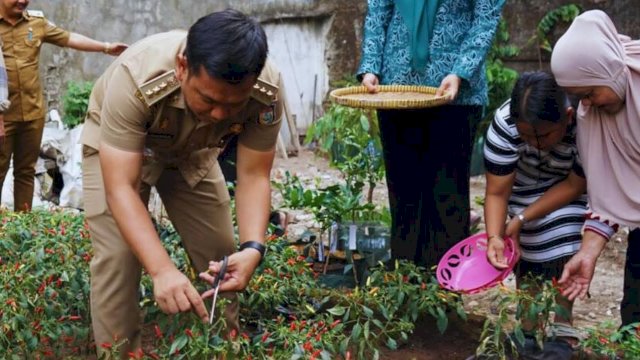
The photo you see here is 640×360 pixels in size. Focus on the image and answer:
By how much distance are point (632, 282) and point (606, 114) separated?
71 centimetres

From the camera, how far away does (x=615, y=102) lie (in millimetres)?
3215

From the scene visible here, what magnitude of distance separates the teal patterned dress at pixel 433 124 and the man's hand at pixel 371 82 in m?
0.03

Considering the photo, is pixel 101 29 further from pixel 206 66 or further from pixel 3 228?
pixel 206 66

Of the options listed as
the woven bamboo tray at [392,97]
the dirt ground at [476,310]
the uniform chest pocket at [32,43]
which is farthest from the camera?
the uniform chest pocket at [32,43]

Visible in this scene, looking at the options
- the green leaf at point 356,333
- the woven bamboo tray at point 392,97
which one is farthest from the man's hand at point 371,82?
the green leaf at point 356,333

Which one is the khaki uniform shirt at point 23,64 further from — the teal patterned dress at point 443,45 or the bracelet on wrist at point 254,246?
the bracelet on wrist at point 254,246

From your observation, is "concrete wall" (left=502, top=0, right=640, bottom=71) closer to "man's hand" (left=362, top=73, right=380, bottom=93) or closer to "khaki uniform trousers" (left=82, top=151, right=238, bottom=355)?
"man's hand" (left=362, top=73, right=380, bottom=93)

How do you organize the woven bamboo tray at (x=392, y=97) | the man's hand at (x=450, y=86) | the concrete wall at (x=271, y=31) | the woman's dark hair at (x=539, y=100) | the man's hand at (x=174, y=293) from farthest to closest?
the concrete wall at (x=271, y=31)
the man's hand at (x=450, y=86)
the woven bamboo tray at (x=392, y=97)
the woman's dark hair at (x=539, y=100)
the man's hand at (x=174, y=293)

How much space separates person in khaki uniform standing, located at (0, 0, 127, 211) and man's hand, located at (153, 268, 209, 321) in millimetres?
3338

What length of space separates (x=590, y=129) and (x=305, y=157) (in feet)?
18.2

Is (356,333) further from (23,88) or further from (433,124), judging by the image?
(23,88)

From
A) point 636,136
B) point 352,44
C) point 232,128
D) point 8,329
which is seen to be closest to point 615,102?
point 636,136

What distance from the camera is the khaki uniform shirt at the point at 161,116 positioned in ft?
9.11

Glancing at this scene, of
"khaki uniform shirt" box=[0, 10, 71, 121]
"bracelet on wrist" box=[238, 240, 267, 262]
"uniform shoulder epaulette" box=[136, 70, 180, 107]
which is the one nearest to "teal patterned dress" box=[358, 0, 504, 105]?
"bracelet on wrist" box=[238, 240, 267, 262]
